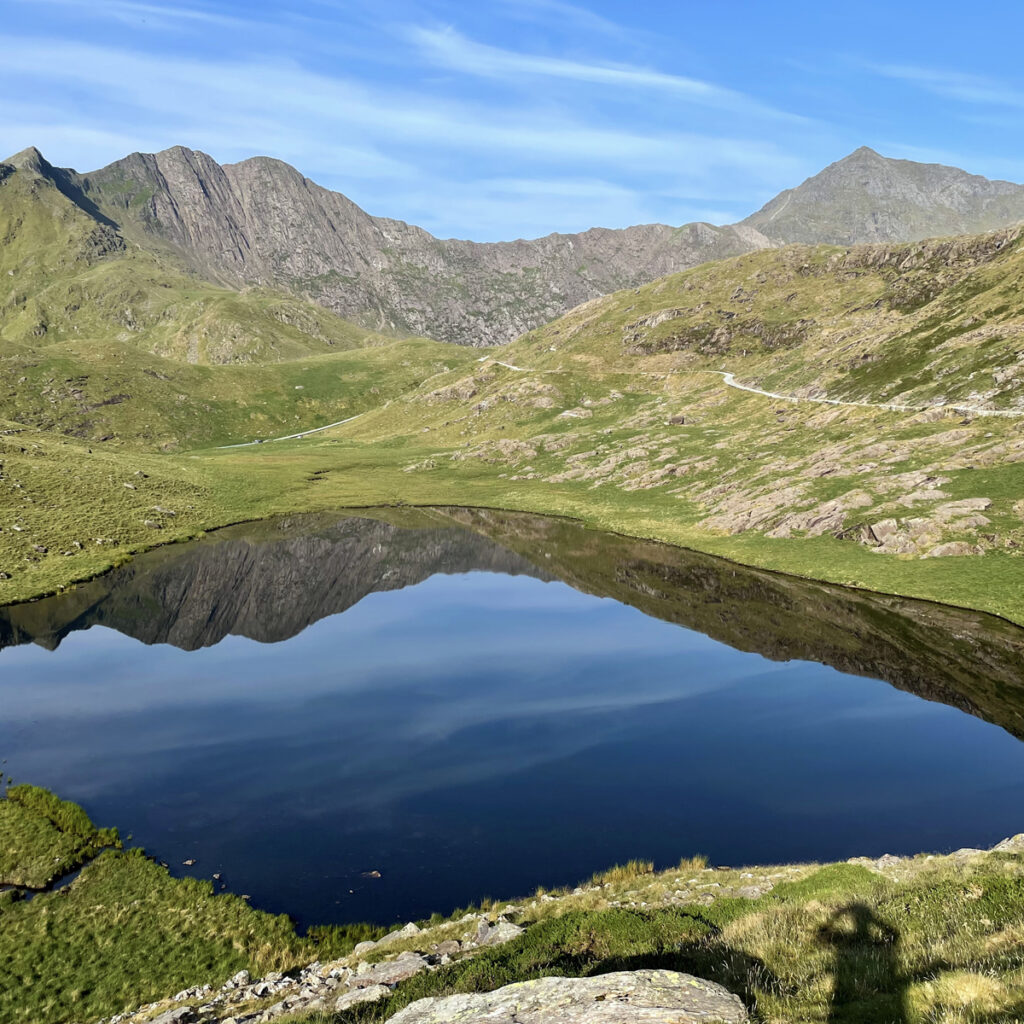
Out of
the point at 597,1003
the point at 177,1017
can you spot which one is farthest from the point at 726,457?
the point at 597,1003

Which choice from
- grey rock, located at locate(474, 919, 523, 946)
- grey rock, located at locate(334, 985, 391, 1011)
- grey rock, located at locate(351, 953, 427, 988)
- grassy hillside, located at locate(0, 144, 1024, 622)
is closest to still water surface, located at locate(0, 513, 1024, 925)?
grey rock, located at locate(474, 919, 523, 946)

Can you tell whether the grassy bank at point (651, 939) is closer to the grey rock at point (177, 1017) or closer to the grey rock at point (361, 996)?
the grey rock at point (361, 996)

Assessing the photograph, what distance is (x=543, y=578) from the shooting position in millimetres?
78062

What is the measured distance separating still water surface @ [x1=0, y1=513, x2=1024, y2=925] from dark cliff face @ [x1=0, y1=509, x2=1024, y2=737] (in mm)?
398

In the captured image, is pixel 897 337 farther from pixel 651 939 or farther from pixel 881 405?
pixel 651 939

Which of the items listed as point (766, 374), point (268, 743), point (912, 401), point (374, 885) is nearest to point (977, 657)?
point (374, 885)

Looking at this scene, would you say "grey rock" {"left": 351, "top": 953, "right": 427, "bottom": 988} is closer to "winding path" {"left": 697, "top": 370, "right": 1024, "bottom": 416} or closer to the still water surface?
the still water surface

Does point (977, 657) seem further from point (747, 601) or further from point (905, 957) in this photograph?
point (905, 957)

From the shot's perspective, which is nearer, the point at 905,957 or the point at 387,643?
the point at 905,957

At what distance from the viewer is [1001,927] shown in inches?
596

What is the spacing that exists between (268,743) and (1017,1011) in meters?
37.7

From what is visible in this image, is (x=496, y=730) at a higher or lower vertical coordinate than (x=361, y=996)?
higher

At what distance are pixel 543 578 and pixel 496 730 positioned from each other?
37.4 metres

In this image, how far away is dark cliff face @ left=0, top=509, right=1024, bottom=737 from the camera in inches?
1898
